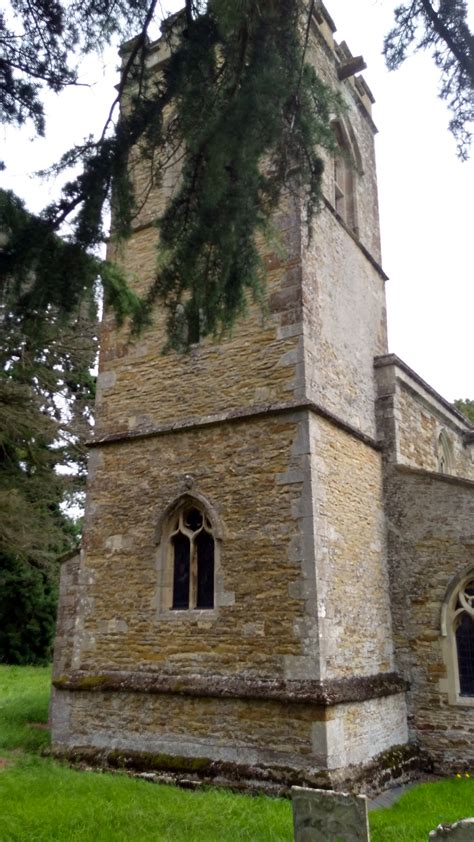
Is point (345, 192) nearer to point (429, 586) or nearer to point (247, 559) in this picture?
point (429, 586)

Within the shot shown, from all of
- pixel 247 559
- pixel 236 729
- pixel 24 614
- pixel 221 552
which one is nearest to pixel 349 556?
pixel 247 559

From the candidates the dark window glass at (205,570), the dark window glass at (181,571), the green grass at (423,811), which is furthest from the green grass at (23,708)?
the green grass at (423,811)

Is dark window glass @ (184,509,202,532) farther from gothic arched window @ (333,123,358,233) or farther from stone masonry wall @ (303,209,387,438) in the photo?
gothic arched window @ (333,123,358,233)

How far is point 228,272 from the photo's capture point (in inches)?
235

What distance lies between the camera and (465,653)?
998cm

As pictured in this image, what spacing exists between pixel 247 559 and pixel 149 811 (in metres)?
3.10

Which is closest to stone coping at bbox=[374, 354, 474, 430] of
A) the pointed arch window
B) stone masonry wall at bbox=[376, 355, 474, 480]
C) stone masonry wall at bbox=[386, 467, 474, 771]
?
stone masonry wall at bbox=[376, 355, 474, 480]

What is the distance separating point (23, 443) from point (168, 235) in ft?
40.7

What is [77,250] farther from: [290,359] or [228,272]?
[290,359]

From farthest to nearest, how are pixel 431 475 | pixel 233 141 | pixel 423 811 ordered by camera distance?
pixel 431 475
pixel 423 811
pixel 233 141

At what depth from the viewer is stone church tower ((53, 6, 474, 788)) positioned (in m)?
8.38

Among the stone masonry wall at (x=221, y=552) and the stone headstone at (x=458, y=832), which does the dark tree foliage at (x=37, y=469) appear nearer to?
the stone masonry wall at (x=221, y=552)

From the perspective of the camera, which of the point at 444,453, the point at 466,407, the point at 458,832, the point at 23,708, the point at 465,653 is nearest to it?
the point at 458,832

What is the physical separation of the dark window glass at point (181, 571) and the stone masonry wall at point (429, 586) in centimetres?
320
